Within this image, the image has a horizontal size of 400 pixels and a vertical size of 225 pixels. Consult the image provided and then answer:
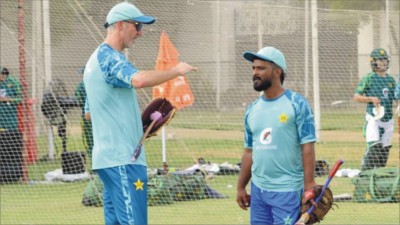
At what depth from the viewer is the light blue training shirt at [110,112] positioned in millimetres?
6277

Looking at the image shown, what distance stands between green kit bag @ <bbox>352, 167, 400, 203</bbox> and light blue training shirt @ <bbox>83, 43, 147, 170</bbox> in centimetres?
591

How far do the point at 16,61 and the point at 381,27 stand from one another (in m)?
5.19

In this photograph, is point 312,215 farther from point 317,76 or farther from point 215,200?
point 317,76

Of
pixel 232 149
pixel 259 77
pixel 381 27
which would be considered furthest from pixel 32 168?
pixel 259 77

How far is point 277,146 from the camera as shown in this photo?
6.66 m

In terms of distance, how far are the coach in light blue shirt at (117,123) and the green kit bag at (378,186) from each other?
19.3ft

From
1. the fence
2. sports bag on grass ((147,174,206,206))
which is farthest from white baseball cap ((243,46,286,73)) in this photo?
sports bag on grass ((147,174,206,206))

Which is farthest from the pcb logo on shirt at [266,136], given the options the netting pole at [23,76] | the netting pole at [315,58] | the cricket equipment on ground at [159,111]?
the netting pole at [23,76]

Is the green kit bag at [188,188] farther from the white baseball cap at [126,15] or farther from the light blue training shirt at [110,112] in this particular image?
the white baseball cap at [126,15]

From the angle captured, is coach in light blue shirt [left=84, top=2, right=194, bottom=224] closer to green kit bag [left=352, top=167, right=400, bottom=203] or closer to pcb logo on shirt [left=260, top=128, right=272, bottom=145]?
pcb logo on shirt [left=260, top=128, right=272, bottom=145]

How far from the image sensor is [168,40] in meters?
13.0

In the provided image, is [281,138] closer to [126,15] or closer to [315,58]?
[126,15]

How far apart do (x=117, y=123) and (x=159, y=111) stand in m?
0.55

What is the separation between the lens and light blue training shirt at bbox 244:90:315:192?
260 inches
